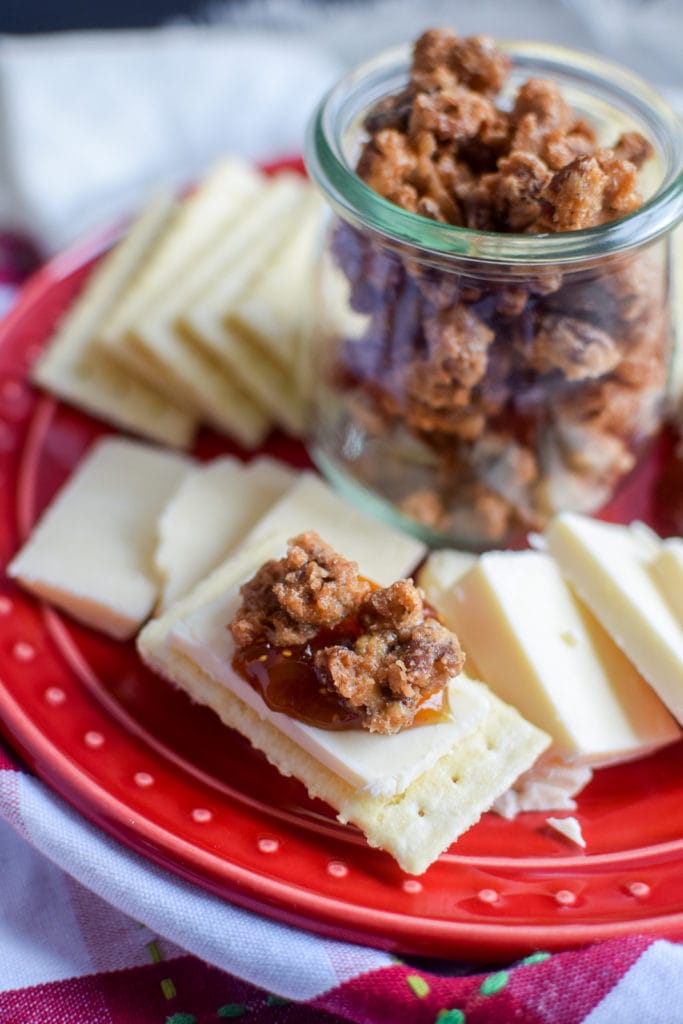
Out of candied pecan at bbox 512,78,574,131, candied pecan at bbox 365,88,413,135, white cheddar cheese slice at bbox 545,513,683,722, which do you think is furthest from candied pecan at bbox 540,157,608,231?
white cheddar cheese slice at bbox 545,513,683,722

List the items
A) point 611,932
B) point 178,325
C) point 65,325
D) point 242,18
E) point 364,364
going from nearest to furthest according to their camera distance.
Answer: point 611,932
point 364,364
point 178,325
point 65,325
point 242,18

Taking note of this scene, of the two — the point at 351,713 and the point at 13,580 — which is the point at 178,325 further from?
the point at 351,713

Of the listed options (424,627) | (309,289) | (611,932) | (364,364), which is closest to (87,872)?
(424,627)

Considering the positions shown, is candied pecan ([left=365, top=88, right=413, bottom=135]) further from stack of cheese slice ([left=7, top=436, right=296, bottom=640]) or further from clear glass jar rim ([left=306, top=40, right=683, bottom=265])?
stack of cheese slice ([left=7, top=436, right=296, bottom=640])

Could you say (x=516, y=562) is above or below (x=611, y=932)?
above

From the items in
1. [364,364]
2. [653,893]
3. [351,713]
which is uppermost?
[364,364]

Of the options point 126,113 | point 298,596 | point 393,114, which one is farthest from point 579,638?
point 126,113
